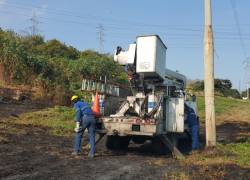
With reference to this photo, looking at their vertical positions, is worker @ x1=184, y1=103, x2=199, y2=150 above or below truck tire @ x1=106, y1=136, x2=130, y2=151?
above

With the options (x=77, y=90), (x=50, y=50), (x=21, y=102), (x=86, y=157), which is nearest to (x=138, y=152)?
(x=86, y=157)

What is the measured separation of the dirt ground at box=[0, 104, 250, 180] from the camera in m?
10.7

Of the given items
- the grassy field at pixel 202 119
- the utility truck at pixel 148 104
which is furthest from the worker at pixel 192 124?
the grassy field at pixel 202 119

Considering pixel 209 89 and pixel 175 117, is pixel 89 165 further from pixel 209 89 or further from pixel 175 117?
pixel 209 89

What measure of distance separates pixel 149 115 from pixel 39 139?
4865 millimetres

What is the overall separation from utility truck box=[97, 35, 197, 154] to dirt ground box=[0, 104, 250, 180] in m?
0.71

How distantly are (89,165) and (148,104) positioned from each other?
3.66 metres

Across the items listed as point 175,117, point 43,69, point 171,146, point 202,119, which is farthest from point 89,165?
point 43,69

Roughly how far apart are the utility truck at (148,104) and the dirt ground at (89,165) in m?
0.71

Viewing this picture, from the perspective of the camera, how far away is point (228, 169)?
11984 mm

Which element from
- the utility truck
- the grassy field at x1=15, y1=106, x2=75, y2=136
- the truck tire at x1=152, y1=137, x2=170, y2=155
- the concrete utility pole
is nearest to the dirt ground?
the truck tire at x1=152, y1=137, x2=170, y2=155

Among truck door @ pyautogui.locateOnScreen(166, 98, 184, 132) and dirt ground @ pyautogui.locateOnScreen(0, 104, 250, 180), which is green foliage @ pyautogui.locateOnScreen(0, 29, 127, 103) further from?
truck door @ pyautogui.locateOnScreen(166, 98, 184, 132)

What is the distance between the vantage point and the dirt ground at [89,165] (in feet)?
35.0

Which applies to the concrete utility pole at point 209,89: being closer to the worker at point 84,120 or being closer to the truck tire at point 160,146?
the truck tire at point 160,146
